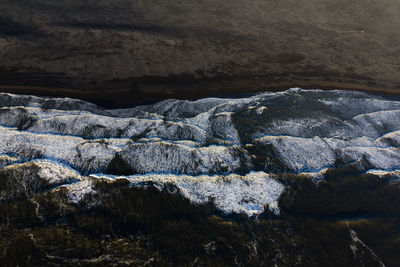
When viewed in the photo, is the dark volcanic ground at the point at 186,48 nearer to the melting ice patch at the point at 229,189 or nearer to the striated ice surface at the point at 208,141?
the striated ice surface at the point at 208,141

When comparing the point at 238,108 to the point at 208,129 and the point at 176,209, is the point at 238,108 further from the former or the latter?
the point at 176,209

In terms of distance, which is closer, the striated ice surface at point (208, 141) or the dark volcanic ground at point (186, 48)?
the striated ice surface at point (208, 141)

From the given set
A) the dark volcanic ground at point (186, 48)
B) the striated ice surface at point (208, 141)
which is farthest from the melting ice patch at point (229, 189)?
the dark volcanic ground at point (186, 48)

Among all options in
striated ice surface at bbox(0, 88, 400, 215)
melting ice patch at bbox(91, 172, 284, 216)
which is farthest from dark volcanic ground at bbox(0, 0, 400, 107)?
melting ice patch at bbox(91, 172, 284, 216)

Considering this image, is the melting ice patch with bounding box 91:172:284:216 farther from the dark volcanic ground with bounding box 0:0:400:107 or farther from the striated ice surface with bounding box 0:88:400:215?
the dark volcanic ground with bounding box 0:0:400:107

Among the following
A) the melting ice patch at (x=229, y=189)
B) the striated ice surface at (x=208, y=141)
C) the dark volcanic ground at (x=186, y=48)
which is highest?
the dark volcanic ground at (x=186, y=48)

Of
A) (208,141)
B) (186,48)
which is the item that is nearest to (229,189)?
(208,141)
